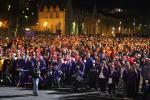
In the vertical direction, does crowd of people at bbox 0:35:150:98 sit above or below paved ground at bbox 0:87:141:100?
above

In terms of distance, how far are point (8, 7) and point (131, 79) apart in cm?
7429

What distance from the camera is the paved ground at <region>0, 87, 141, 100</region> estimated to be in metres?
19.5

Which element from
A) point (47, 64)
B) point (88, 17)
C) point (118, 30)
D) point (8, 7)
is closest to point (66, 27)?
point (8, 7)

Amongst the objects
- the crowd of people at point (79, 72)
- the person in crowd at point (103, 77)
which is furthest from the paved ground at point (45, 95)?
the crowd of people at point (79, 72)

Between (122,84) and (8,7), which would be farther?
(8,7)

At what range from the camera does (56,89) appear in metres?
22.8

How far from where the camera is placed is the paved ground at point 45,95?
19.5 meters

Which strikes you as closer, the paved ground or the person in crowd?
the paved ground

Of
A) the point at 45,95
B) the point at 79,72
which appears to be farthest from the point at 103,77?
the point at 45,95

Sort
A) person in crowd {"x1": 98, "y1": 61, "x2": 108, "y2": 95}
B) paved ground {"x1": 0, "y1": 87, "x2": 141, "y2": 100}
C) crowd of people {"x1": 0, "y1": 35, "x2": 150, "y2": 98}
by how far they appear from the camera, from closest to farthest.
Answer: paved ground {"x1": 0, "y1": 87, "x2": 141, "y2": 100}
crowd of people {"x1": 0, "y1": 35, "x2": 150, "y2": 98}
person in crowd {"x1": 98, "y1": 61, "x2": 108, "y2": 95}

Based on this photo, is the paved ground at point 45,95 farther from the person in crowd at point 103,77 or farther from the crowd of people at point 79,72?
the crowd of people at point 79,72

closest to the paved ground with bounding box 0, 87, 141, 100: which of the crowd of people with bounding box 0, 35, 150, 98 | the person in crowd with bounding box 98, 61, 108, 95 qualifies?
the person in crowd with bounding box 98, 61, 108, 95

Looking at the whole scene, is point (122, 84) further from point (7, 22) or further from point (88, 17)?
point (88, 17)

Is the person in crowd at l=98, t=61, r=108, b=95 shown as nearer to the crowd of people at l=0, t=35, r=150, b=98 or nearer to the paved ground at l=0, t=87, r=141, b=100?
the crowd of people at l=0, t=35, r=150, b=98
